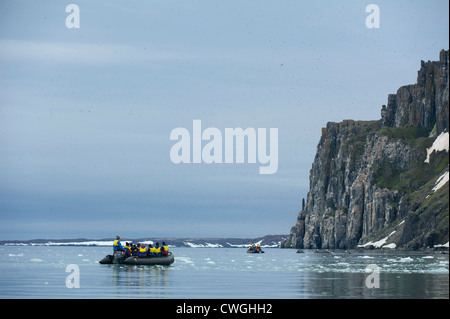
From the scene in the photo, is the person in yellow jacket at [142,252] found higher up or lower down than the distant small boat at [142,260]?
higher up

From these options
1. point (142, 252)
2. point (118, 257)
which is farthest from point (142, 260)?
point (118, 257)

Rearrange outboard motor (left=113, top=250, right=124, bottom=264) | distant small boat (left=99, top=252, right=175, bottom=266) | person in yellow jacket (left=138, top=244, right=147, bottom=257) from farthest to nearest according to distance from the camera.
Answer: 1. outboard motor (left=113, top=250, right=124, bottom=264)
2. person in yellow jacket (left=138, top=244, right=147, bottom=257)
3. distant small boat (left=99, top=252, right=175, bottom=266)

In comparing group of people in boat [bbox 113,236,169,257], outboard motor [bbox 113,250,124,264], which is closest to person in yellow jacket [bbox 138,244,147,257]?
group of people in boat [bbox 113,236,169,257]

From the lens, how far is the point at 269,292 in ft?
182

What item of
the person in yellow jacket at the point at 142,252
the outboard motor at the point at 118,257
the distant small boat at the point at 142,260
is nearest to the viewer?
the distant small boat at the point at 142,260

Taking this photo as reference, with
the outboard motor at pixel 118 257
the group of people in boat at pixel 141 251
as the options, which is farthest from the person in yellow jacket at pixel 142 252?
the outboard motor at pixel 118 257

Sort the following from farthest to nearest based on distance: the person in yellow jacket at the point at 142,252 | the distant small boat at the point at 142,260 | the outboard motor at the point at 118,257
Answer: the outboard motor at the point at 118,257 < the person in yellow jacket at the point at 142,252 < the distant small boat at the point at 142,260

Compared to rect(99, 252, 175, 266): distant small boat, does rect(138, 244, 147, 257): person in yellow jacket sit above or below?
above

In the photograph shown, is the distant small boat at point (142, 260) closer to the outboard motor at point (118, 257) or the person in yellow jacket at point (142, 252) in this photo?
the outboard motor at point (118, 257)

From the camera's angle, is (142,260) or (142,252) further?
(142,252)

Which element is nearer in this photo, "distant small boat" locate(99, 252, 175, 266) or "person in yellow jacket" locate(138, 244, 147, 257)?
"distant small boat" locate(99, 252, 175, 266)

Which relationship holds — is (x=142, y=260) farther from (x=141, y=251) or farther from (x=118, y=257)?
(x=118, y=257)

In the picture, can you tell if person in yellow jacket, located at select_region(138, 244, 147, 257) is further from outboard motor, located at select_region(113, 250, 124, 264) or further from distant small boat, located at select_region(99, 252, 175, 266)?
outboard motor, located at select_region(113, 250, 124, 264)
